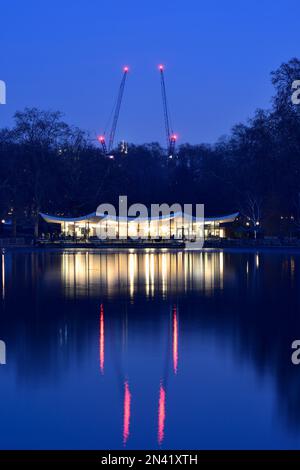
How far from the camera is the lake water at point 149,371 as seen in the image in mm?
8727

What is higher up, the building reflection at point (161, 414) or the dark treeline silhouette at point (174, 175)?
the dark treeline silhouette at point (174, 175)

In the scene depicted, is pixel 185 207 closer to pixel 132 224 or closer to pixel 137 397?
pixel 132 224

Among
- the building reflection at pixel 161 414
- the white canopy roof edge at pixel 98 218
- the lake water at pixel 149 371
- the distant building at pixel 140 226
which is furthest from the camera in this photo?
the distant building at pixel 140 226

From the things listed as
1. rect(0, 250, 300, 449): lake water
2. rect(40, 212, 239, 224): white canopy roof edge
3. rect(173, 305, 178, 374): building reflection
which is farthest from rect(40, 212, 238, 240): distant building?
rect(173, 305, 178, 374): building reflection

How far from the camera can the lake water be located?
873 centimetres

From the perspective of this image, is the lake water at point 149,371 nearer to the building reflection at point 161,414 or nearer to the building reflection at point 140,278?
the building reflection at point 161,414

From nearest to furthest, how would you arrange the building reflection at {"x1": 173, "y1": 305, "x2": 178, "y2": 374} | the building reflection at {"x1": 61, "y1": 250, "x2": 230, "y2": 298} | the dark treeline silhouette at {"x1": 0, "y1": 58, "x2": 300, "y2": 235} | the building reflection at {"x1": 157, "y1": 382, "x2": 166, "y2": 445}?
1. the building reflection at {"x1": 157, "y1": 382, "x2": 166, "y2": 445}
2. the building reflection at {"x1": 173, "y1": 305, "x2": 178, "y2": 374}
3. the building reflection at {"x1": 61, "y1": 250, "x2": 230, "y2": 298}
4. the dark treeline silhouette at {"x1": 0, "y1": 58, "x2": 300, "y2": 235}

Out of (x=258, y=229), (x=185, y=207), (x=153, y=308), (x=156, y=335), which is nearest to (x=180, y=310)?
(x=153, y=308)

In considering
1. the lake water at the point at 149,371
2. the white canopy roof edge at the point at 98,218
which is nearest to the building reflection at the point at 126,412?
the lake water at the point at 149,371

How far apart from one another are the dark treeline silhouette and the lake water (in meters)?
42.8

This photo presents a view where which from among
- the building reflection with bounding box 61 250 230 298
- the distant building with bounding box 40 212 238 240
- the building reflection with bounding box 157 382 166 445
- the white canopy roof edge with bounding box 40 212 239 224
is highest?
the white canopy roof edge with bounding box 40 212 239 224

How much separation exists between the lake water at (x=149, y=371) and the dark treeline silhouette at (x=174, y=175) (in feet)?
140

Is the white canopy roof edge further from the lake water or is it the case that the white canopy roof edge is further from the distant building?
the lake water

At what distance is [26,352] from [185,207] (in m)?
71.3
